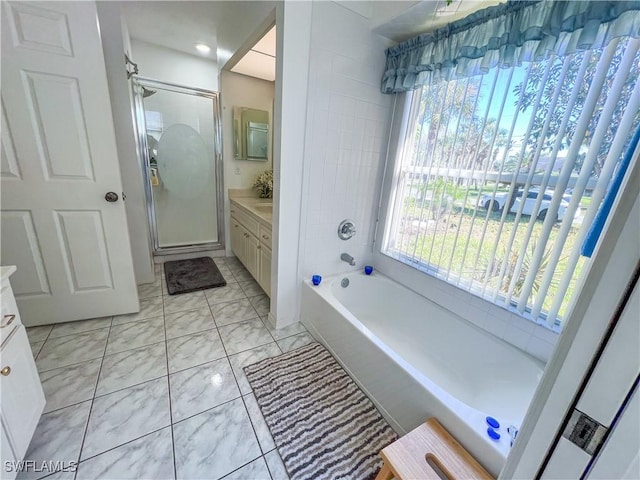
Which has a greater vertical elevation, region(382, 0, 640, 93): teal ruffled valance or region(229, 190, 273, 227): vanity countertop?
region(382, 0, 640, 93): teal ruffled valance

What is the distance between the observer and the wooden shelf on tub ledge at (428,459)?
0.88 meters

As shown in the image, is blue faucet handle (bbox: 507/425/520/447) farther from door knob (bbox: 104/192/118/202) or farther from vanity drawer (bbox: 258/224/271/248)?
door knob (bbox: 104/192/118/202)

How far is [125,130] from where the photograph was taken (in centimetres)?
205

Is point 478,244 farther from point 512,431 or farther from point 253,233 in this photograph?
point 253,233

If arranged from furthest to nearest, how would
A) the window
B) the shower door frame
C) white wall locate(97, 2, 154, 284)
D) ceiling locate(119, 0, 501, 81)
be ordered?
1. the shower door frame
2. white wall locate(97, 2, 154, 284)
3. ceiling locate(119, 0, 501, 81)
4. the window

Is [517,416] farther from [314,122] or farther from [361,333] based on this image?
[314,122]

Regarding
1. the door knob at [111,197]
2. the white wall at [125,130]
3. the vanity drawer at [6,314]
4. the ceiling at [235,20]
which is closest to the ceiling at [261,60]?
the ceiling at [235,20]

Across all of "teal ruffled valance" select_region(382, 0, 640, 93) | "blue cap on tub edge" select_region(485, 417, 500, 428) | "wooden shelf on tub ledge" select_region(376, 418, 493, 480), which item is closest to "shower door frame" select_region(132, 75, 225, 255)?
"teal ruffled valance" select_region(382, 0, 640, 93)

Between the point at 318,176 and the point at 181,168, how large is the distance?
2067 millimetres

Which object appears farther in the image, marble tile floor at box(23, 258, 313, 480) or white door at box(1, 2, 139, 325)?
white door at box(1, 2, 139, 325)

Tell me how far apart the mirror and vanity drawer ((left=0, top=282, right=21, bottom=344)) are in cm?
234

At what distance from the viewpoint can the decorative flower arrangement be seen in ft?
10.1

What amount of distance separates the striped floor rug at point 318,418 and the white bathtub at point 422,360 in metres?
0.09

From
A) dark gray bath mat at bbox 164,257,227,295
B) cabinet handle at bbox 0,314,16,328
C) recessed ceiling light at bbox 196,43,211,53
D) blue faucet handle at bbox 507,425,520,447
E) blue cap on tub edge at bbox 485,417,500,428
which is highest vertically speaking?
recessed ceiling light at bbox 196,43,211,53
